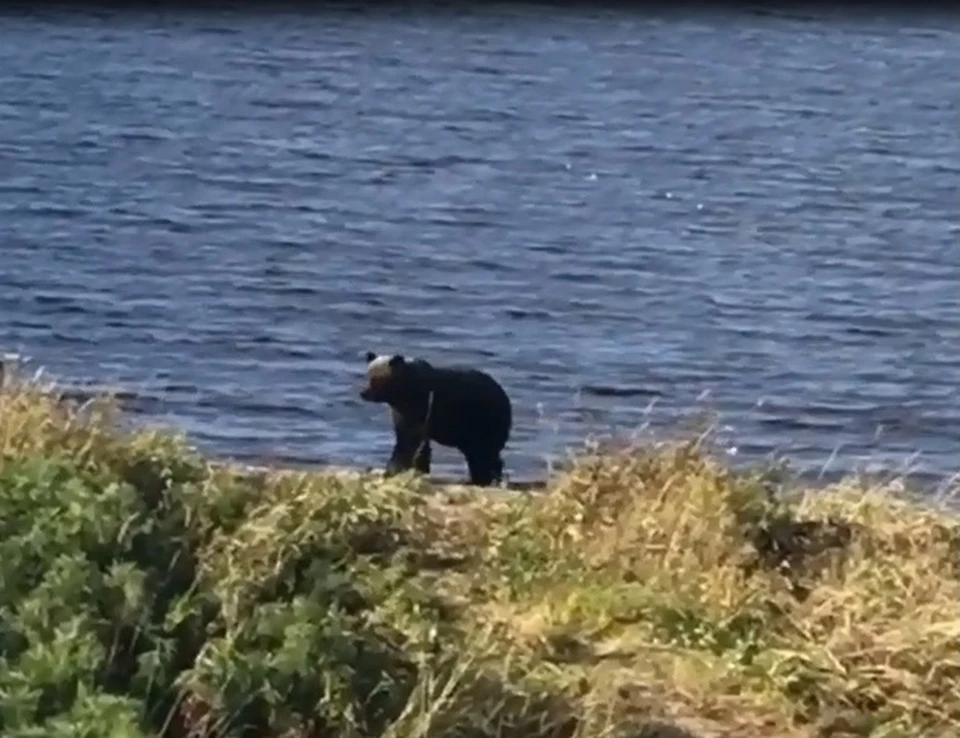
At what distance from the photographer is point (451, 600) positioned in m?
6.52

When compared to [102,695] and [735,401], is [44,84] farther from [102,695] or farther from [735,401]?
[102,695]

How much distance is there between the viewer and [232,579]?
6.05 metres

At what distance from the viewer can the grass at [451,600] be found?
18.2 ft

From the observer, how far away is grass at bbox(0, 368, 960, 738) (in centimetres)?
556

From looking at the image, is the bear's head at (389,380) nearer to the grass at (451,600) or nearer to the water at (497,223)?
the water at (497,223)

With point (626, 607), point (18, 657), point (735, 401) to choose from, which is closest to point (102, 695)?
point (18, 657)

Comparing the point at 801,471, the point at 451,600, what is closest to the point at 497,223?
the point at 801,471

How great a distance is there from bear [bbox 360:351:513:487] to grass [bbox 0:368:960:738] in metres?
2.02

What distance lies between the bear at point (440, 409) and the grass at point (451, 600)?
2.02 meters

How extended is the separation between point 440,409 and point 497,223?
352 inches

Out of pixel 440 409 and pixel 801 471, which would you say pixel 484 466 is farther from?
pixel 801 471

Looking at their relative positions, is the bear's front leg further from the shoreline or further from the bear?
the shoreline

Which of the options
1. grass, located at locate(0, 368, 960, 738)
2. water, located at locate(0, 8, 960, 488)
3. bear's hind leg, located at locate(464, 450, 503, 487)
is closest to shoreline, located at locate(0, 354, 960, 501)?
bear's hind leg, located at locate(464, 450, 503, 487)

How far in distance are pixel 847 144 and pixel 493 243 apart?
5038 mm
